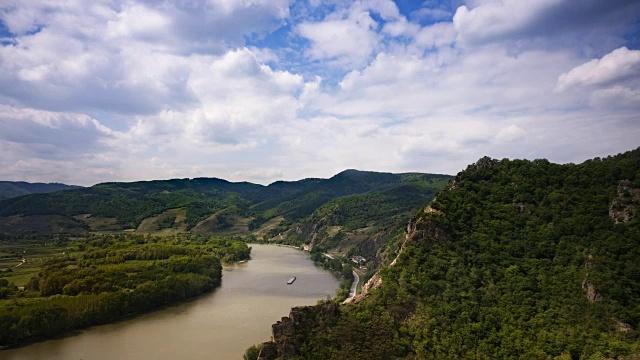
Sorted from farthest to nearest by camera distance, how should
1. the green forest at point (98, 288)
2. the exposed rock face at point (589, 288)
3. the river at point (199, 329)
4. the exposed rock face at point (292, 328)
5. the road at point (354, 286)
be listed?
the road at point (354, 286) → the green forest at point (98, 288) → the river at point (199, 329) → the exposed rock face at point (292, 328) → the exposed rock face at point (589, 288)

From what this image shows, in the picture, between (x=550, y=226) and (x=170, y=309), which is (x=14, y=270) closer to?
(x=170, y=309)

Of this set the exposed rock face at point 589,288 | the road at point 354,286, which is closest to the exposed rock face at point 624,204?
the exposed rock face at point 589,288

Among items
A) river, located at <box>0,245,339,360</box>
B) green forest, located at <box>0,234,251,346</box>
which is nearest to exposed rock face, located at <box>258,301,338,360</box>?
river, located at <box>0,245,339,360</box>

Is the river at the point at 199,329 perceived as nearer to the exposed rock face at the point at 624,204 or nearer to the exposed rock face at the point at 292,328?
the exposed rock face at the point at 292,328

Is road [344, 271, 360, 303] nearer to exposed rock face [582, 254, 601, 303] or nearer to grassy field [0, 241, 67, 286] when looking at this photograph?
exposed rock face [582, 254, 601, 303]

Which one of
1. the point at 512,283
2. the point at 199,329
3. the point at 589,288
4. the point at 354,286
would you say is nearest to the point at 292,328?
the point at 512,283

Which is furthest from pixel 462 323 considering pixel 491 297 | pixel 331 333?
pixel 331 333
